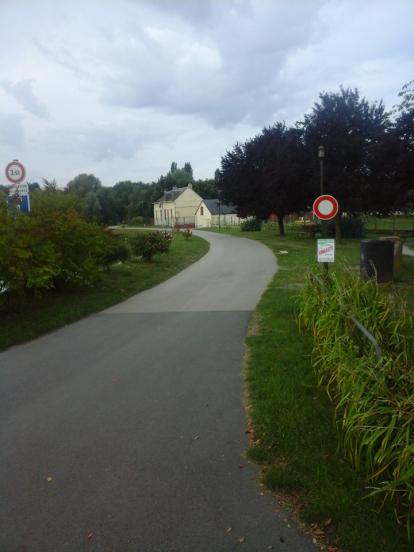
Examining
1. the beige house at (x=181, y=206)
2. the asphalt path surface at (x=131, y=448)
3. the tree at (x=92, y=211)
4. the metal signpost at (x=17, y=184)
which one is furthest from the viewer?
the beige house at (x=181, y=206)

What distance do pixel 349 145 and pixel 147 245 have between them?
1551cm

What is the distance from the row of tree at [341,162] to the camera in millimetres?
23109

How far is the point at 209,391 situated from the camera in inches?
222

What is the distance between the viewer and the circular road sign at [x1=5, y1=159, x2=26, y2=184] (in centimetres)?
1073

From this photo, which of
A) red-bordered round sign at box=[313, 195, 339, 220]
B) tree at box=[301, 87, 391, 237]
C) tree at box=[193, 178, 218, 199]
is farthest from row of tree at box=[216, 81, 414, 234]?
tree at box=[193, 178, 218, 199]

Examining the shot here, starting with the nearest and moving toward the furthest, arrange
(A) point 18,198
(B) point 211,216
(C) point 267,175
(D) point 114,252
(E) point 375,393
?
1. (E) point 375,393
2. (A) point 18,198
3. (D) point 114,252
4. (C) point 267,175
5. (B) point 211,216

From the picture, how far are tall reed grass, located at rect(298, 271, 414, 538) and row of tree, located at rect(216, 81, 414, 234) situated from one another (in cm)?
1705

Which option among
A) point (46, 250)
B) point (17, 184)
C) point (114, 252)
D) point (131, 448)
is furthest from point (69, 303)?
point (131, 448)

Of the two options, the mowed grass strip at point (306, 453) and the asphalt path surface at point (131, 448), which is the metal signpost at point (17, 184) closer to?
the asphalt path surface at point (131, 448)

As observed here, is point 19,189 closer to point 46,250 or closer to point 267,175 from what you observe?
point 46,250

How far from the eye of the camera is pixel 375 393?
362 cm

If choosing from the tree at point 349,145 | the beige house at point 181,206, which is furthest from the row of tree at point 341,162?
the beige house at point 181,206

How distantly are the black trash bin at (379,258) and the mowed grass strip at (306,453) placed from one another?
6624 millimetres

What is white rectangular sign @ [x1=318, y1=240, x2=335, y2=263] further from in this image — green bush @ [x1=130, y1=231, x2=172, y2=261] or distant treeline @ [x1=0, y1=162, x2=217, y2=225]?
distant treeline @ [x1=0, y1=162, x2=217, y2=225]
